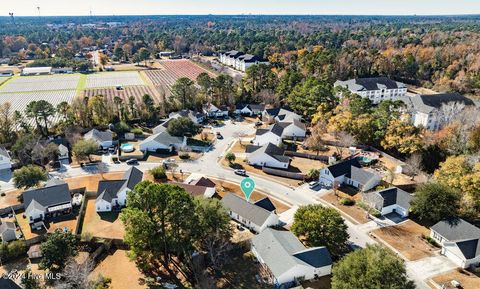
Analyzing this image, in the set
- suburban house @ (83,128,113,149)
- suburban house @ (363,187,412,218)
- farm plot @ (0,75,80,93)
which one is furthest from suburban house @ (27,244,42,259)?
farm plot @ (0,75,80,93)

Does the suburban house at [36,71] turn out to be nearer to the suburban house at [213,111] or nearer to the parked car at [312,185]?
the suburban house at [213,111]

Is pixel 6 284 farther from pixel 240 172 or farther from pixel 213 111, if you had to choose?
pixel 213 111

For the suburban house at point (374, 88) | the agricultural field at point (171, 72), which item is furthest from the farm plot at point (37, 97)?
the suburban house at point (374, 88)

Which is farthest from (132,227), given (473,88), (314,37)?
(314,37)

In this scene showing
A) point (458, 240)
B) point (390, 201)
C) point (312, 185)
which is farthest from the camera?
point (312, 185)

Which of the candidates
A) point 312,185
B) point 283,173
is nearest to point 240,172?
point 283,173

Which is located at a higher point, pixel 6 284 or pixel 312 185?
pixel 6 284

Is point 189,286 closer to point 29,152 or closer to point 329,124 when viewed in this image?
point 29,152
